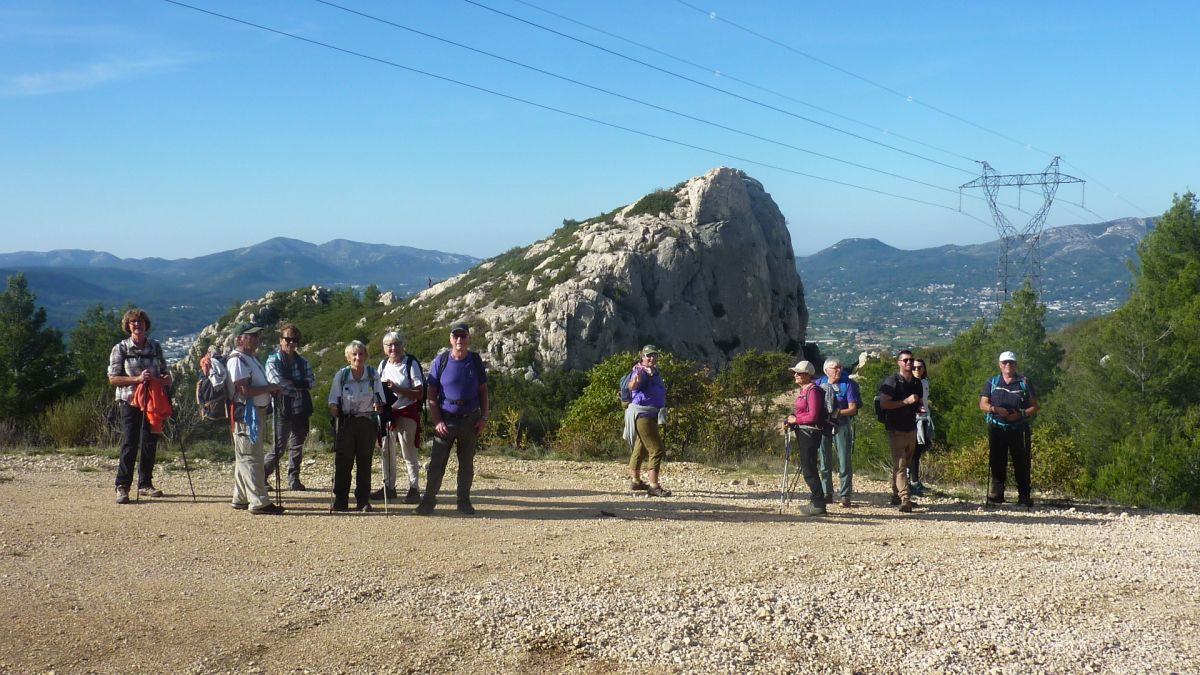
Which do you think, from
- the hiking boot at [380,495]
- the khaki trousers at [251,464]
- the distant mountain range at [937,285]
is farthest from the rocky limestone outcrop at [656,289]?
the khaki trousers at [251,464]

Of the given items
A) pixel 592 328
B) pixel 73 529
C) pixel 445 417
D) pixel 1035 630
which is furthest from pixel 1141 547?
pixel 592 328

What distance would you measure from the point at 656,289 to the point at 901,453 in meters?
39.0

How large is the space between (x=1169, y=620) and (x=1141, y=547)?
239cm

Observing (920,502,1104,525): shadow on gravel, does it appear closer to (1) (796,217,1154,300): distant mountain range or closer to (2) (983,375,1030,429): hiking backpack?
(2) (983,375,1030,429): hiking backpack

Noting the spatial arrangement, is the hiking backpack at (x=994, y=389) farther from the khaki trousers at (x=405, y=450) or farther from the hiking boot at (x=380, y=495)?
the hiking boot at (x=380, y=495)

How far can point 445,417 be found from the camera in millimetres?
8773

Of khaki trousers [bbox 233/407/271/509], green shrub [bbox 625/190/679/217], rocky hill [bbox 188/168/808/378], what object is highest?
green shrub [bbox 625/190/679/217]

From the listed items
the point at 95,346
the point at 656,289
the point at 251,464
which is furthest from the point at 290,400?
the point at 656,289

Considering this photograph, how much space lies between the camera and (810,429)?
9.45 m

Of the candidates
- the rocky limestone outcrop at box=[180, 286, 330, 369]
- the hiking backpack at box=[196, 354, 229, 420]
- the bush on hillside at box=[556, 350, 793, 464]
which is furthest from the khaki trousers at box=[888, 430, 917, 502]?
the rocky limestone outcrop at box=[180, 286, 330, 369]

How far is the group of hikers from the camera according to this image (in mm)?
8547

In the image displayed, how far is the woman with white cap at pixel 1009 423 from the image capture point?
10.2 m

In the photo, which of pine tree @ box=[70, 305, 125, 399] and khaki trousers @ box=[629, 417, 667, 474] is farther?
pine tree @ box=[70, 305, 125, 399]

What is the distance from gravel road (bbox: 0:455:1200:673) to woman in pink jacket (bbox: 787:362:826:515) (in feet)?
0.93
